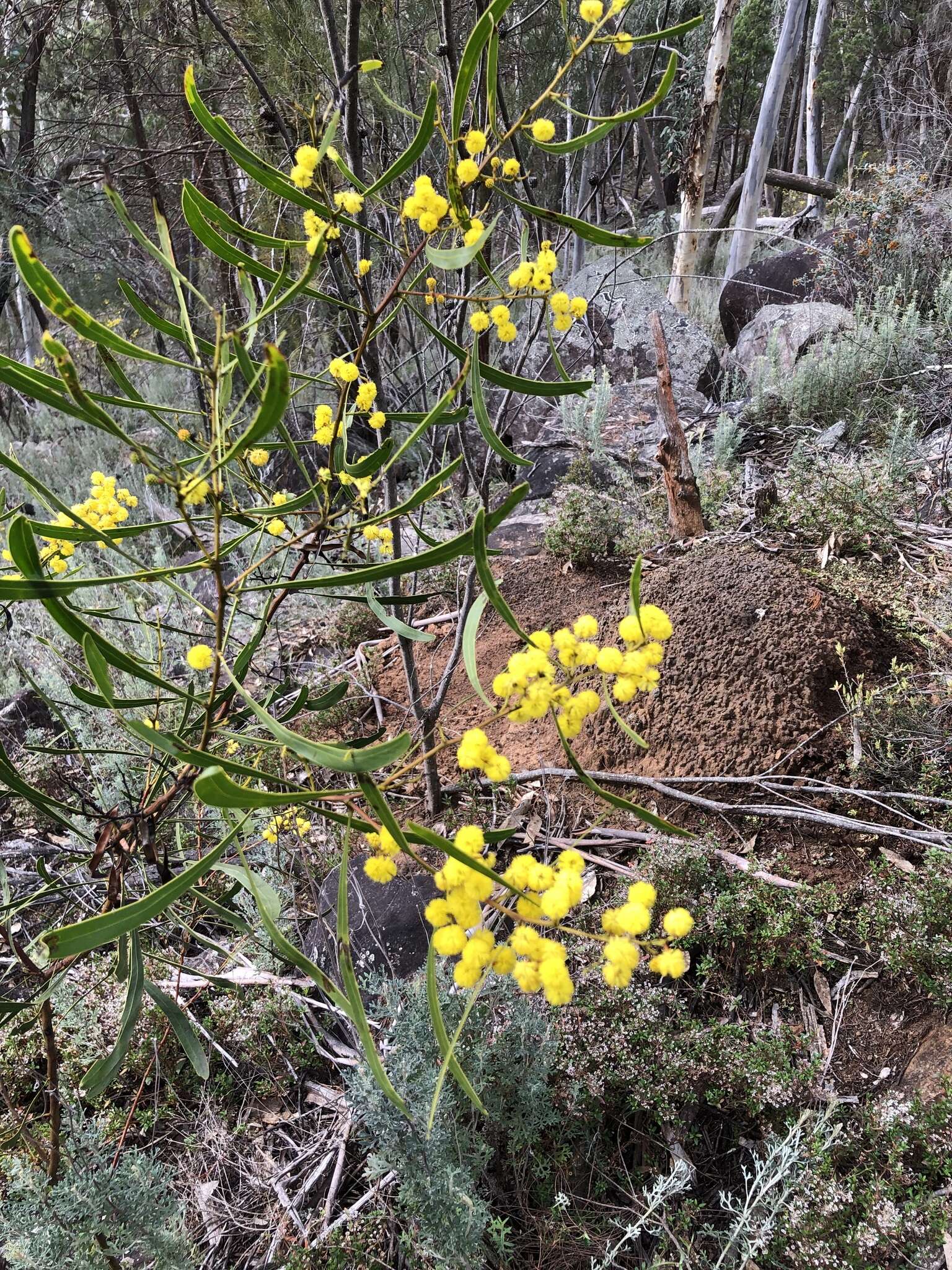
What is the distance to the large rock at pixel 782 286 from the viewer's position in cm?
546

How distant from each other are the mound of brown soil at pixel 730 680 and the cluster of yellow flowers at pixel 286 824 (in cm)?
43

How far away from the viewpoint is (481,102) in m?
1.89

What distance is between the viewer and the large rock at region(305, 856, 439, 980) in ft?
4.74

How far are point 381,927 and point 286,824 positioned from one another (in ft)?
0.99

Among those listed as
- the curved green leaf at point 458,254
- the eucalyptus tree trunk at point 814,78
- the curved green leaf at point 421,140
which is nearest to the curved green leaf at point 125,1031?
the curved green leaf at point 458,254

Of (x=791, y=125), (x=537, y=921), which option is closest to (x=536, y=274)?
(x=537, y=921)

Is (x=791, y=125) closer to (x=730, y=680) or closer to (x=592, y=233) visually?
(x=730, y=680)

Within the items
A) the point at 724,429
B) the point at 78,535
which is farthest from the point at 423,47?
the point at 78,535

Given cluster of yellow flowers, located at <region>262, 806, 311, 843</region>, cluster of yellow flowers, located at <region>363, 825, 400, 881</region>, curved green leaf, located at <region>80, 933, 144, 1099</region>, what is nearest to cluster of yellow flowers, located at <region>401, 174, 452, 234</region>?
cluster of yellow flowers, located at <region>363, 825, 400, 881</region>

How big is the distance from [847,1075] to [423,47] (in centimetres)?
375

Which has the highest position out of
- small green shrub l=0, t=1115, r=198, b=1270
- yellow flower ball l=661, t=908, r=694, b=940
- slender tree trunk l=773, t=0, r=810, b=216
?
slender tree trunk l=773, t=0, r=810, b=216

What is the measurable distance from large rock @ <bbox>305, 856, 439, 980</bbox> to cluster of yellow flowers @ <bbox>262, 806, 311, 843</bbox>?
0.14 metres

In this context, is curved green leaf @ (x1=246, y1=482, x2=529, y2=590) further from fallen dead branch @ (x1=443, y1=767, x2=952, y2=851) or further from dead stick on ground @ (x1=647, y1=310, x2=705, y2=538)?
dead stick on ground @ (x1=647, y1=310, x2=705, y2=538)

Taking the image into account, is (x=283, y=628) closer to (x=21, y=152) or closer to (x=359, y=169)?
(x=359, y=169)
